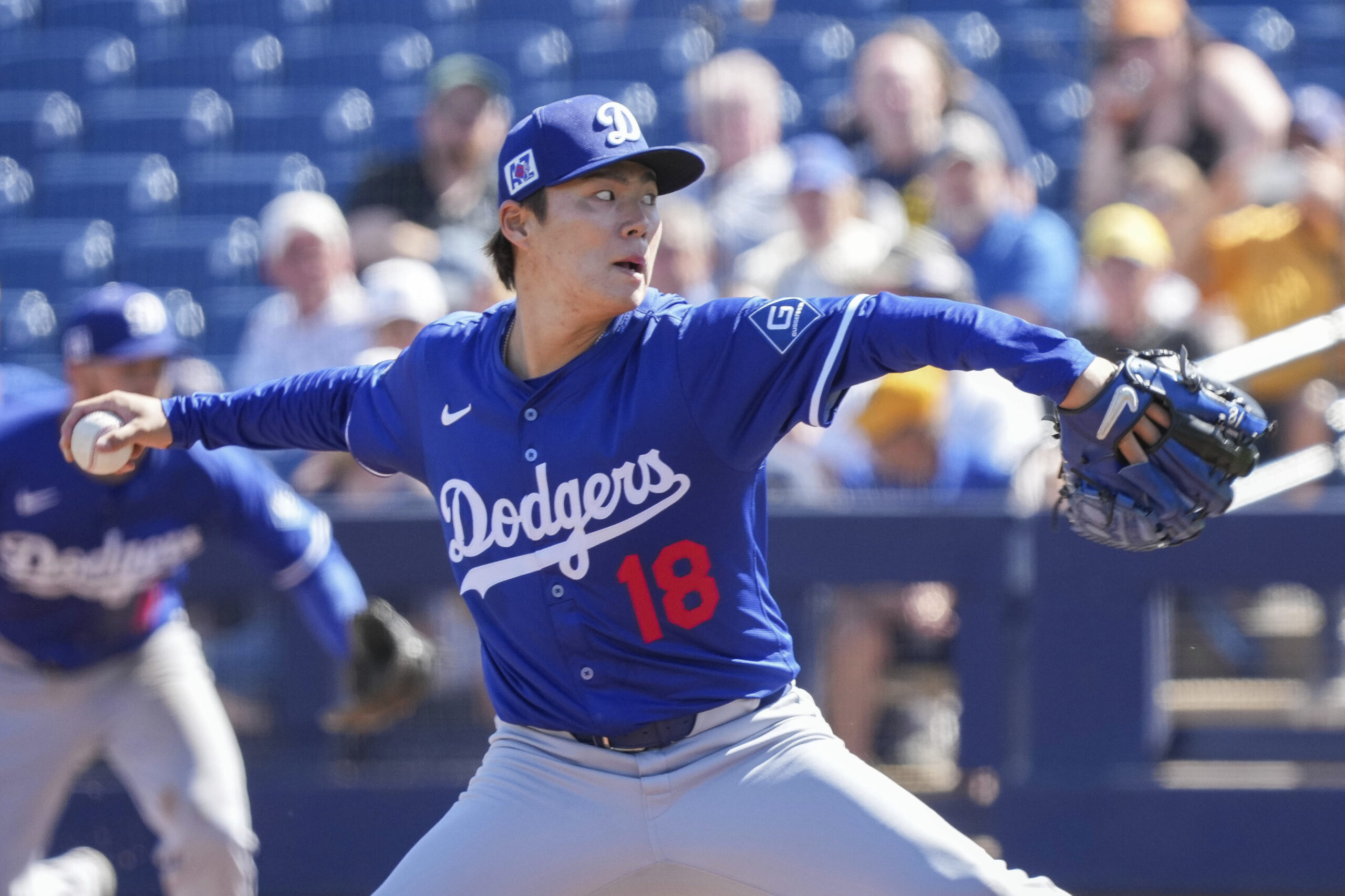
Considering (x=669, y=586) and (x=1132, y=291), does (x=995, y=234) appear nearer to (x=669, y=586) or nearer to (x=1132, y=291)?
(x=1132, y=291)

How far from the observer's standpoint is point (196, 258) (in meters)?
8.82

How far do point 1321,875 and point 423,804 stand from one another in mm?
2964

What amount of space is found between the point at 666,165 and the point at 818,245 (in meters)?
3.62

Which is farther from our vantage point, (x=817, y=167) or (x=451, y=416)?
(x=817, y=167)

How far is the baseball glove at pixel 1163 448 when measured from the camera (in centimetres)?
268

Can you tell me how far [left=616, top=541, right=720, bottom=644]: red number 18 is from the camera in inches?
120

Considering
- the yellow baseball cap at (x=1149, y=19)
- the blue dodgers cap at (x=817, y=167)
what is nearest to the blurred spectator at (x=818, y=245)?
the blue dodgers cap at (x=817, y=167)

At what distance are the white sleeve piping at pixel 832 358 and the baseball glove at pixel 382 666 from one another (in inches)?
64.1

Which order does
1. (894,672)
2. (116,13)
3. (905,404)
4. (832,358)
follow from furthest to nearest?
1. (116,13)
2. (905,404)
3. (894,672)
4. (832,358)

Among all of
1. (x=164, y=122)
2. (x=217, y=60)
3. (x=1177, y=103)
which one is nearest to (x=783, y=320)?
(x=1177, y=103)

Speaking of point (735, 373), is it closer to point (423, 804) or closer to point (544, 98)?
point (423, 804)

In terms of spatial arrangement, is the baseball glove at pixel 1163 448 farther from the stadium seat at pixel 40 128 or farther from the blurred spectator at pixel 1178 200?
the stadium seat at pixel 40 128

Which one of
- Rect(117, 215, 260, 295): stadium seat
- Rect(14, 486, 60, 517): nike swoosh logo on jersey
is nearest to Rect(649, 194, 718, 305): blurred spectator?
Rect(14, 486, 60, 517): nike swoosh logo on jersey

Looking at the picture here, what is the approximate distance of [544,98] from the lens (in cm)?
911
